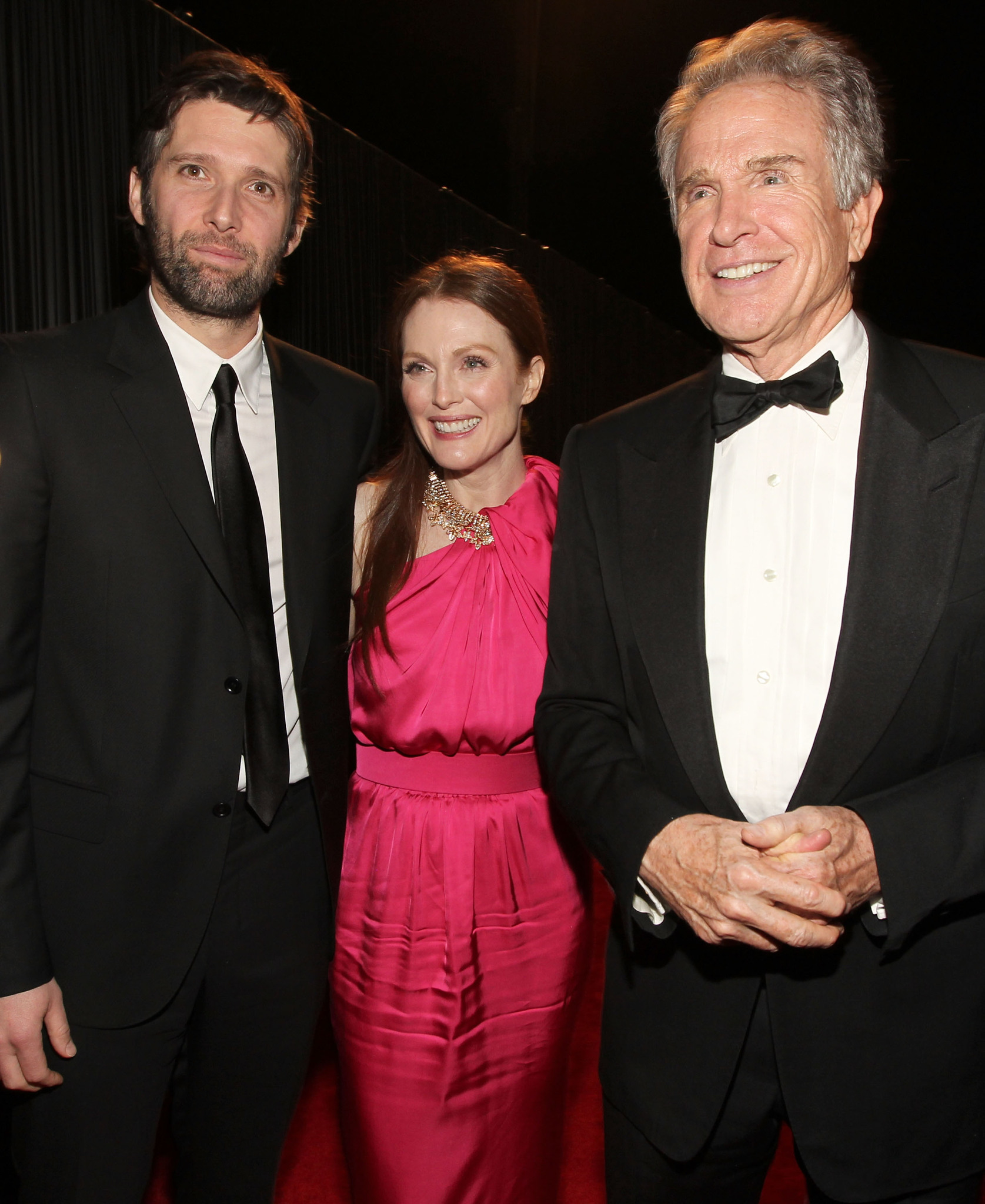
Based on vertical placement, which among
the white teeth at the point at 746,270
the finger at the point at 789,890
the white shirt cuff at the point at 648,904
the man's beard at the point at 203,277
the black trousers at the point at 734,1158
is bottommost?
the black trousers at the point at 734,1158

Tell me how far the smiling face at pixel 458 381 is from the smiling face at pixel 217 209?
39 cm

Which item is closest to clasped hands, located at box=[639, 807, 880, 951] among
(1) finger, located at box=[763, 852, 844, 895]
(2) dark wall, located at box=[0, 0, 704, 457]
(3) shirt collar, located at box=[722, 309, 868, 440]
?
(1) finger, located at box=[763, 852, 844, 895]

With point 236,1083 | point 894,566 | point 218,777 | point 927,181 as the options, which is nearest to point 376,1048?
point 236,1083

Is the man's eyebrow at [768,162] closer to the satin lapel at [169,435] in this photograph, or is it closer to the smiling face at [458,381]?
the smiling face at [458,381]

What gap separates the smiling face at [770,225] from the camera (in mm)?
1365

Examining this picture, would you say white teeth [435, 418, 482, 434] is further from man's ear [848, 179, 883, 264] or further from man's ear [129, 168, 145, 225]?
man's ear [848, 179, 883, 264]

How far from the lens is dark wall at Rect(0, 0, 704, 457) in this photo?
216cm

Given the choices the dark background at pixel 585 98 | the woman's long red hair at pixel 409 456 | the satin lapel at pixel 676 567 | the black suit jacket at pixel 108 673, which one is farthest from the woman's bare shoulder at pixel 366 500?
the dark background at pixel 585 98

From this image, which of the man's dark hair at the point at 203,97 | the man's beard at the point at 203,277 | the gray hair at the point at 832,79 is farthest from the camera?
the man's dark hair at the point at 203,97

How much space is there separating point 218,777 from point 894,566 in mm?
1059

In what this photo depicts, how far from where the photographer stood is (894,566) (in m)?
1.24

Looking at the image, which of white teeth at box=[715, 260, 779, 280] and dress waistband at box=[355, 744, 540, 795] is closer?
white teeth at box=[715, 260, 779, 280]

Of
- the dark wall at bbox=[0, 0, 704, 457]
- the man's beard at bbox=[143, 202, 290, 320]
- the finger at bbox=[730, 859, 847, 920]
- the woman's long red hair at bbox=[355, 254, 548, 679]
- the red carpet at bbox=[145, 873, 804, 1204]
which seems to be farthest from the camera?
the red carpet at bbox=[145, 873, 804, 1204]

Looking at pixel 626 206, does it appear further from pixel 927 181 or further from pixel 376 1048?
pixel 376 1048
